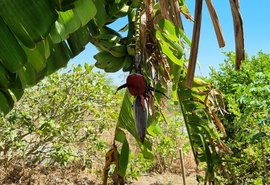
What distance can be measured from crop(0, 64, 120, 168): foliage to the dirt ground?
0.21 meters

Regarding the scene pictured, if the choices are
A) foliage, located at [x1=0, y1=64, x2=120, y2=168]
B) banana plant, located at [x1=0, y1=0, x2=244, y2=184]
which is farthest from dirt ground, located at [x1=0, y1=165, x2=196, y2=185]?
banana plant, located at [x1=0, y1=0, x2=244, y2=184]

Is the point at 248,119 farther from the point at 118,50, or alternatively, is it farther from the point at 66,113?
the point at 66,113

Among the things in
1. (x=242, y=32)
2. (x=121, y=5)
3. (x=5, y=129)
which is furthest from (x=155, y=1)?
(x=5, y=129)

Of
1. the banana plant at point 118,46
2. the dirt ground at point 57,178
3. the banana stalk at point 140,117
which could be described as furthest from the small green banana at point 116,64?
the dirt ground at point 57,178

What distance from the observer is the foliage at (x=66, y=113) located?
3631 mm

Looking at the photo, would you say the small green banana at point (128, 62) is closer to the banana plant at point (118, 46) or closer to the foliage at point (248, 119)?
the banana plant at point (118, 46)

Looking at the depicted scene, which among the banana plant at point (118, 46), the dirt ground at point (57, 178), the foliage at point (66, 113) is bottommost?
the banana plant at point (118, 46)

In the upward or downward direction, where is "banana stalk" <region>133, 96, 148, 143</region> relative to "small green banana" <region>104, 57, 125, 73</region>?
downward

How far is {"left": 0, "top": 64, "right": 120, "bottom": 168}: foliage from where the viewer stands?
3631mm

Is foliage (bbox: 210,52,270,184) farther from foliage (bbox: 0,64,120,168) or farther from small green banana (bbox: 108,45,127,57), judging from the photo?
foliage (bbox: 0,64,120,168)

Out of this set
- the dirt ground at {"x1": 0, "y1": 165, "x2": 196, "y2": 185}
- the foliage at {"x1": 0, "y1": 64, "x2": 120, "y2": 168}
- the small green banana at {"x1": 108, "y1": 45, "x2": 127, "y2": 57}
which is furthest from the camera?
the dirt ground at {"x1": 0, "y1": 165, "x2": 196, "y2": 185}

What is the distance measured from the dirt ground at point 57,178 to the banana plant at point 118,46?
112 inches

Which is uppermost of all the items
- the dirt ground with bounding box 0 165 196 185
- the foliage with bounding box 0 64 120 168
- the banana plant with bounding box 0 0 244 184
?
the foliage with bounding box 0 64 120 168

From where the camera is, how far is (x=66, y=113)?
148 inches
